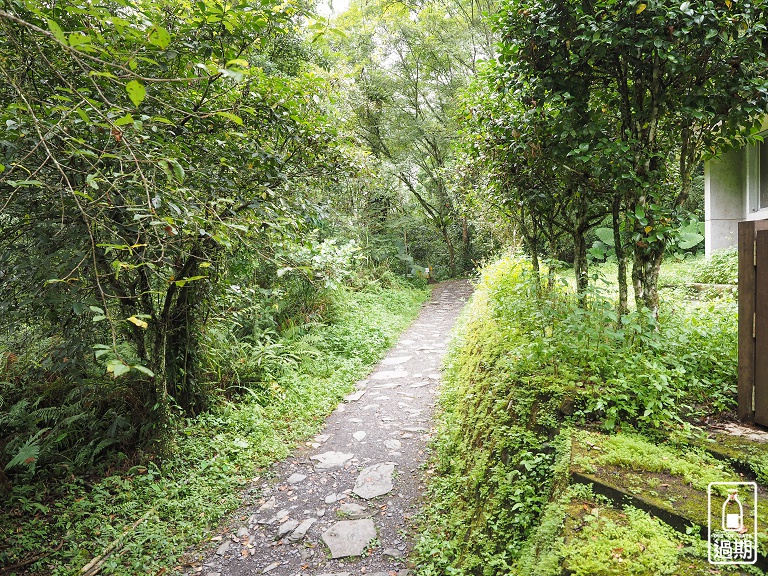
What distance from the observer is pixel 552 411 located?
326 centimetres

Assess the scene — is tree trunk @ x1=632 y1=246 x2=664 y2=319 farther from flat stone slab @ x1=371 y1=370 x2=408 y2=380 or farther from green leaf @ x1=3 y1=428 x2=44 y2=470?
green leaf @ x1=3 y1=428 x2=44 y2=470

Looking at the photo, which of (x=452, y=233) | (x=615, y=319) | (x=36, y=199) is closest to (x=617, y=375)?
(x=615, y=319)

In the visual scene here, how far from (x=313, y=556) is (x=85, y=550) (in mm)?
1790

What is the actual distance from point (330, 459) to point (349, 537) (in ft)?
4.18

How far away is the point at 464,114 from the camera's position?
216 inches

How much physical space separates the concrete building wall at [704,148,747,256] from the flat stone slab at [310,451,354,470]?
9.06m

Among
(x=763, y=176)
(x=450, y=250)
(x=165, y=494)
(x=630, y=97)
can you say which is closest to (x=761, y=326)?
(x=630, y=97)

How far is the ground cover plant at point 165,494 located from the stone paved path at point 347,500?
0.26 metres

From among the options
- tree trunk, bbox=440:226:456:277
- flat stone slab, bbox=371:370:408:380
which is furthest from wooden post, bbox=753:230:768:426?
tree trunk, bbox=440:226:456:277

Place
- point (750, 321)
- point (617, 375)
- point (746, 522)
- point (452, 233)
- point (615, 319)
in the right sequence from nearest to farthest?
1. point (746, 522)
2. point (750, 321)
3. point (617, 375)
4. point (615, 319)
5. point (452, 233)

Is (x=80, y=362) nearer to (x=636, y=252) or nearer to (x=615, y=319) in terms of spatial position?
(x=615, y=319)

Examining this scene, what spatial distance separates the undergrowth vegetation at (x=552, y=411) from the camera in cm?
278

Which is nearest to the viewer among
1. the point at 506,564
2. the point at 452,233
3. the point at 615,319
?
the point at 506,564

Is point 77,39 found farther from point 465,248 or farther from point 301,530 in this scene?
point 465,248
